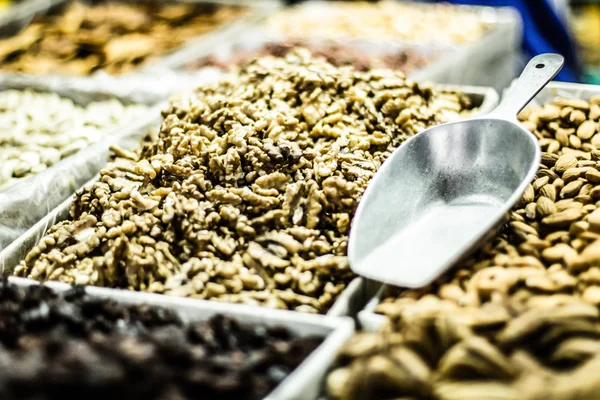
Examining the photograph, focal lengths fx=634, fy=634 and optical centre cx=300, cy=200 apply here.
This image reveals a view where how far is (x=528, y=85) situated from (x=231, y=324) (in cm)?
83

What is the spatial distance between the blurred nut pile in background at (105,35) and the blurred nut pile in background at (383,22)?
1.20 ft

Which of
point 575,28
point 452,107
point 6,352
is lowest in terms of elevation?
point 575,28

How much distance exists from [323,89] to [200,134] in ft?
1.04

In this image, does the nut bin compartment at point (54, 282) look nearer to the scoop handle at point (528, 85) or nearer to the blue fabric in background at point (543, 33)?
the scoop handle at point (528, 85)

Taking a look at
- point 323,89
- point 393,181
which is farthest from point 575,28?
point 393,181

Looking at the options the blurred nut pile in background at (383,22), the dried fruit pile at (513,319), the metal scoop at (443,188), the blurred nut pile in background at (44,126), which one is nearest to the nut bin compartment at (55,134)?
the blurred nut pile in background at (44,126)

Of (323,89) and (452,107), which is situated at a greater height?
(323,89)

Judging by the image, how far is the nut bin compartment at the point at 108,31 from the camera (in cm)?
262

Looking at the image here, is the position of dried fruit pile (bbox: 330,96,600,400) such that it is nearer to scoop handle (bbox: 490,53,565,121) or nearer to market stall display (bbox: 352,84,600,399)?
market stall display (bbox: 352,84,600,399)

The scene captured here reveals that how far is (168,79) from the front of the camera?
2279 mm

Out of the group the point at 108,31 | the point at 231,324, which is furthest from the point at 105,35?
the point at 231,324

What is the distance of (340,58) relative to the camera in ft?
7.45

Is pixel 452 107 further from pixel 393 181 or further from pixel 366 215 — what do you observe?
pixel 366 215

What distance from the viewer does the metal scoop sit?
1112 millimetres
